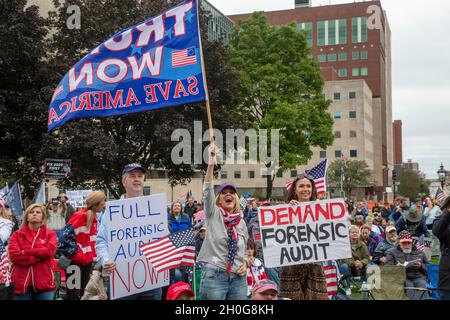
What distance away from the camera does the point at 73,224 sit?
26.0 ft

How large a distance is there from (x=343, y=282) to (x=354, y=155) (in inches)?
3155

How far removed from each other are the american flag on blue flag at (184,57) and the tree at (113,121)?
51.5 feet

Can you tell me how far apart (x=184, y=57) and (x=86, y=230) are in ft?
8.87

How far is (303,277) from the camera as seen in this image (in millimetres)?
6223

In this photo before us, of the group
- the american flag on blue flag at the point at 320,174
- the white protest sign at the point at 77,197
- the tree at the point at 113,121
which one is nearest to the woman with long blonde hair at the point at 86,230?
the american flag on blue flag at the point at 320,174

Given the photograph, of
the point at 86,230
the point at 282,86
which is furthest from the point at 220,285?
the point at 282,86

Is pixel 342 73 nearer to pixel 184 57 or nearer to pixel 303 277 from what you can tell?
pixel 184 57

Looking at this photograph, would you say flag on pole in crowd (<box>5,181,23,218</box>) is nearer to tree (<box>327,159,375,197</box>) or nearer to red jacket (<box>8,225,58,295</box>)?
red jacket (<box>8,225,58,295</box>)

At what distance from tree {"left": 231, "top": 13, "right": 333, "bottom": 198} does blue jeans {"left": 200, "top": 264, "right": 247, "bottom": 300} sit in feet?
95.9

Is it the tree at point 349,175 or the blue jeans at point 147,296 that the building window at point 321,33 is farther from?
the blue jeans at point 147,296

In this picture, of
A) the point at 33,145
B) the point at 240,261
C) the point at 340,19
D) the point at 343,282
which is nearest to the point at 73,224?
the point at 240,261

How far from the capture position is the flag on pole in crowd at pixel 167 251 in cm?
584
